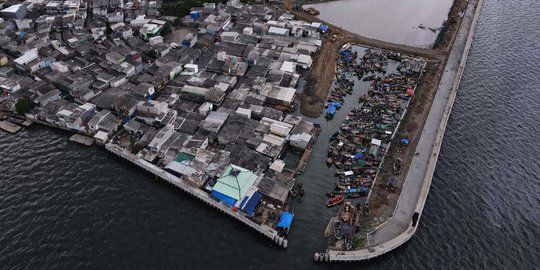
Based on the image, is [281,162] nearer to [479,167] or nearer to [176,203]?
[176,203]

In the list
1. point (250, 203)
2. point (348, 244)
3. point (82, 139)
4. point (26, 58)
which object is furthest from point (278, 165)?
point (26, 58)

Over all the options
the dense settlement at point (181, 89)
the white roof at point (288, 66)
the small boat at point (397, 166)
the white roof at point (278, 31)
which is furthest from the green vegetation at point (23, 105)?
the small boat at point (397, 166)

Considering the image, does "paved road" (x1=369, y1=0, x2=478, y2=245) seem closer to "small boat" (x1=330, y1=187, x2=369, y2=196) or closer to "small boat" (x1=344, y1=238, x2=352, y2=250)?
"small boat" (x1=344, y1=238, x2=352, y2=250)

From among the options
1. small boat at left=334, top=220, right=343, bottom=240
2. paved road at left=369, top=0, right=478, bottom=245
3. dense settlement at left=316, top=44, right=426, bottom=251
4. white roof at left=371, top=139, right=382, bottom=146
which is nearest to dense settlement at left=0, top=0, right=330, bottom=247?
dense settlement at left=316, top=44, right=426, bottom=251

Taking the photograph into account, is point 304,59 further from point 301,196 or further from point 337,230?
point 337,230

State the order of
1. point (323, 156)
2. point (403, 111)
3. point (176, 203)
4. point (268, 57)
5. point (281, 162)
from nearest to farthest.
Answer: point (176, 203) → point (281, 162) → point (323, 156) → point (403, 111) → point (268, 57)

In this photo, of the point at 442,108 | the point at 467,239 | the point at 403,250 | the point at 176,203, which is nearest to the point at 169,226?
the point at 176,203

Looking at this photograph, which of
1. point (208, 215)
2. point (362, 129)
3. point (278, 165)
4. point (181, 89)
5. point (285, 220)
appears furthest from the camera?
point (181, 89)
